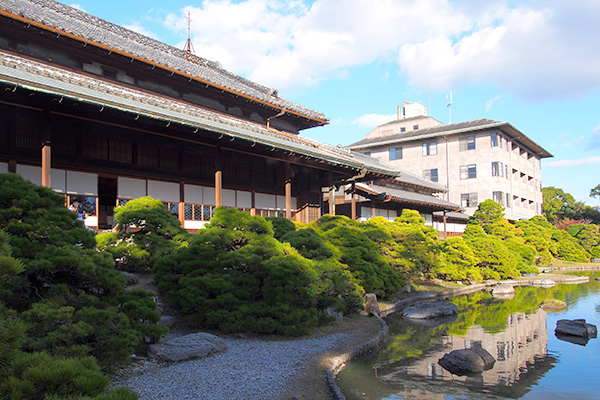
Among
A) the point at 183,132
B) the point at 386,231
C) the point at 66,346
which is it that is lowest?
the point at 66,346

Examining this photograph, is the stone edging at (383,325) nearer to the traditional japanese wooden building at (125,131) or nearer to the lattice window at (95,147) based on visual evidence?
the traditional japanese wooden building at (125,131)

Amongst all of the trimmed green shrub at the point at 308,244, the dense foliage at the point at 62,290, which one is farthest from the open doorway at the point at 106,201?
the dense foliage at the point at 62,290

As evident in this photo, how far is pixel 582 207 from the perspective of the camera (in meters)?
57.6

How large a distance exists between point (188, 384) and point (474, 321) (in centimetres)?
1091

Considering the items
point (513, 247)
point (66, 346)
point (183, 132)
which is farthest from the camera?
point (513, 247)

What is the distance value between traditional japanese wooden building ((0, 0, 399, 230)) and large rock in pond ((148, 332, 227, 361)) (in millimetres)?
5662

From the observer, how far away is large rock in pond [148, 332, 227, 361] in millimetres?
6891

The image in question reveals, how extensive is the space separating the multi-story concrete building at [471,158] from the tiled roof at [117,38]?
88.8 feet

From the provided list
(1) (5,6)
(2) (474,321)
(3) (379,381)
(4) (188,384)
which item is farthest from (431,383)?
(1) (5,6)

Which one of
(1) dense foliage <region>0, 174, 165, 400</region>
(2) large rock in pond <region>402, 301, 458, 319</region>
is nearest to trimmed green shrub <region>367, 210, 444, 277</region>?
(2) large rock in pond <region>402, 301, 458, 319</region>

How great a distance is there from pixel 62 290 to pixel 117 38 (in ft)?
45.6

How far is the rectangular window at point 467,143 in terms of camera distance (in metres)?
44.5

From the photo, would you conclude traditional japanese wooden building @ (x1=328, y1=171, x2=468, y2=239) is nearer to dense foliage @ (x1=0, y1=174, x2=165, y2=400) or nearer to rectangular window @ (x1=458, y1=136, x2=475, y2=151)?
rectangular window @ (x1=458, y1=136, x2=475, y2=151)

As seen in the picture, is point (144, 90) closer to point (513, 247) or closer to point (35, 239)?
point (35, 239)
